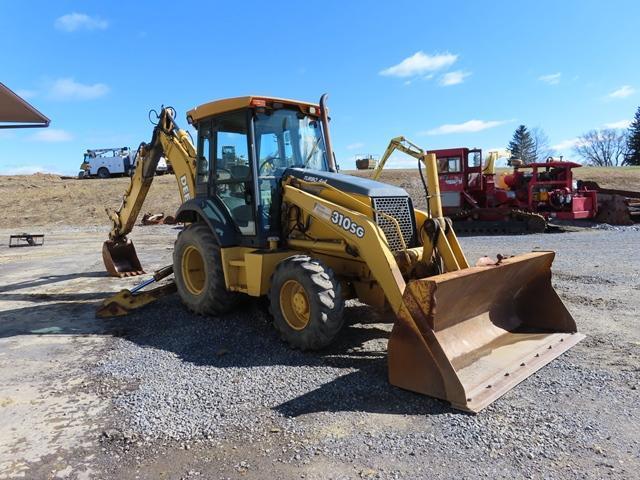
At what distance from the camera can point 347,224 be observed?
5.25m

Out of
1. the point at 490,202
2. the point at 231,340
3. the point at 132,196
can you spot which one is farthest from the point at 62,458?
the point at 490,202

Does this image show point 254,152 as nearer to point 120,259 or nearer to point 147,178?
point 147,178

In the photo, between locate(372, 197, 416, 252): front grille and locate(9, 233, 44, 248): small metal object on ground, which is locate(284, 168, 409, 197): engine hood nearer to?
locate(372, 197, 416, 252): front grille

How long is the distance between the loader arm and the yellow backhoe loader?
4.8 inches

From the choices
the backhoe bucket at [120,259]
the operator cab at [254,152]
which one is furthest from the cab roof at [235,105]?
the backhoe bucket at [120,259]

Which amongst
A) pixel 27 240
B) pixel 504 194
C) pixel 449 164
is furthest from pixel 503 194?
pixel 27 240

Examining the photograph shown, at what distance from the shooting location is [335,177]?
5875 mm

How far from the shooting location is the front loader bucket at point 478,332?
4064mm

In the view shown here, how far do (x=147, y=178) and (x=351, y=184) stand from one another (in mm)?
4632

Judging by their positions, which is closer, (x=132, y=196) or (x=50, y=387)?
(x=50, y=387)

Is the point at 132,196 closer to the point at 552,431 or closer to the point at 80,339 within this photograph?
the point at 80,339

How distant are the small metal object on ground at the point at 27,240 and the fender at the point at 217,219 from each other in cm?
1336

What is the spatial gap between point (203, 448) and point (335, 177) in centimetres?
331

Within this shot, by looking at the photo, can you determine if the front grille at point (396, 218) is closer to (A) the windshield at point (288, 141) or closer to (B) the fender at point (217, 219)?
(A) the windshield at point (288, 141)
